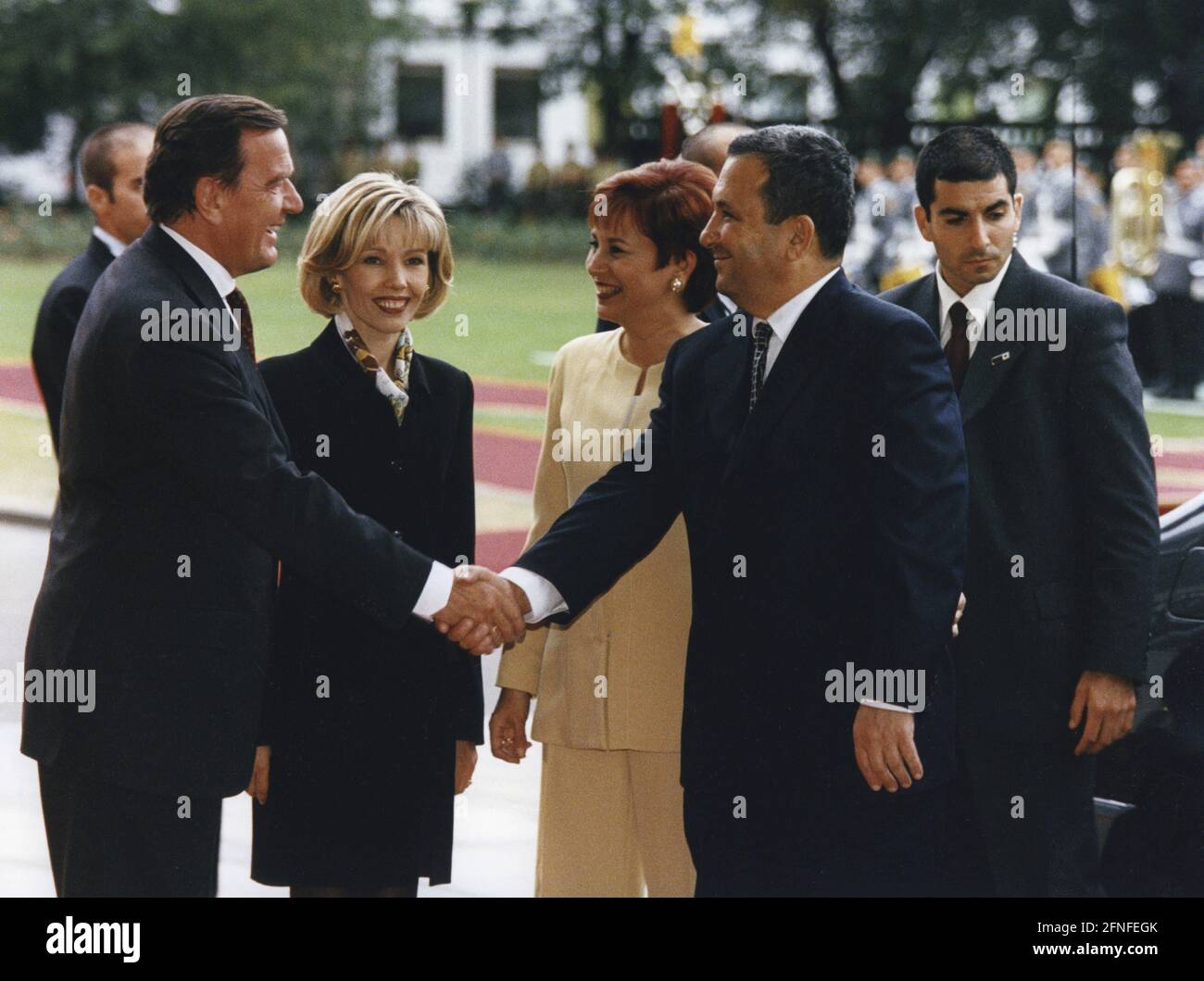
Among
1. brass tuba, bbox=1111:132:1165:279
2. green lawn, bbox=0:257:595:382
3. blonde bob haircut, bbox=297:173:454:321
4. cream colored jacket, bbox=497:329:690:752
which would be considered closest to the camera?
blonde bob haircut, bbox=297:173:454:321

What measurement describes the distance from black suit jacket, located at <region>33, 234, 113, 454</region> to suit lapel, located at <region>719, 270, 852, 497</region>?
2493 millimetres

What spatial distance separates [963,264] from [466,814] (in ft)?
8.15

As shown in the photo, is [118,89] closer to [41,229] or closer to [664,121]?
Answer: [41,229]

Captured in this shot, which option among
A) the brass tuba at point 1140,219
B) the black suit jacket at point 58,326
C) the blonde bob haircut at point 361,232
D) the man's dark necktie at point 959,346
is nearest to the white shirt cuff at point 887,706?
the man's dark necktie at point 959,346

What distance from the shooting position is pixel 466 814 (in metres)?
5.61

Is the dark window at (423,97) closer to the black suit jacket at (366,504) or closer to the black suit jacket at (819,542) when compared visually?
the black suit jacket at (366,504)

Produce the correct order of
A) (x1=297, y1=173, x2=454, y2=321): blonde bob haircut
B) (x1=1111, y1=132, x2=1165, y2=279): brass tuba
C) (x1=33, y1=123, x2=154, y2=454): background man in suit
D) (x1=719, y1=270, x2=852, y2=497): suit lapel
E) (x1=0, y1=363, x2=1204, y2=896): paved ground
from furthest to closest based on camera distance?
(x1=1111, y1=132, x2=1165, y2=279): brass tuba, (x1=33, y1=123, x2=154, y2=454): background man in suit, (x1=0, y1=363, x2=1204, y2=896): paved ground, (x1=297, y1=173, x2=454, y2=321): blonde bob haircut, (x1=719, y1=270, x2=852, y2=497): suit lapel

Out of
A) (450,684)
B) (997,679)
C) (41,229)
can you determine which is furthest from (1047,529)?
(41,229)

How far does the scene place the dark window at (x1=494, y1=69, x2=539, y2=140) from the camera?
50812 mm

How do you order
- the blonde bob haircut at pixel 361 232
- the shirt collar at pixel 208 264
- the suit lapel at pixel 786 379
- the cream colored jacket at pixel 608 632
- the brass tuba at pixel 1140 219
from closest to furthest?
the suit lapel at pixel 786 379, the shirt collar at pixel 208 264, the blonde bob haircut at pixel 361 232, the cream colored jacket at pixel 608 632, the brass tuba at pixel 1140 219

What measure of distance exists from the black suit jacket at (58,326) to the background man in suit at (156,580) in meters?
1.88

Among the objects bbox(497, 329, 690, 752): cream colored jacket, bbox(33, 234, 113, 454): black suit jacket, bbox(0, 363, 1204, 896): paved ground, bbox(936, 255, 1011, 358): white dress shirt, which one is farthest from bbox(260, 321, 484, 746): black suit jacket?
bbox(33, 234, 113, 454): black suit jacket

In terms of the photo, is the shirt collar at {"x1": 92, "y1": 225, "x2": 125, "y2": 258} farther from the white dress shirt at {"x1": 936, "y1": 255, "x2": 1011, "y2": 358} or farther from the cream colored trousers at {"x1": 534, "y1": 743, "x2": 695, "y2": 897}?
the white dress shirt at {"x1": 936, "y1": 255, "x2": 1011, "y2": 358}

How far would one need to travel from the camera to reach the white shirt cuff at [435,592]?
3.62 meters
